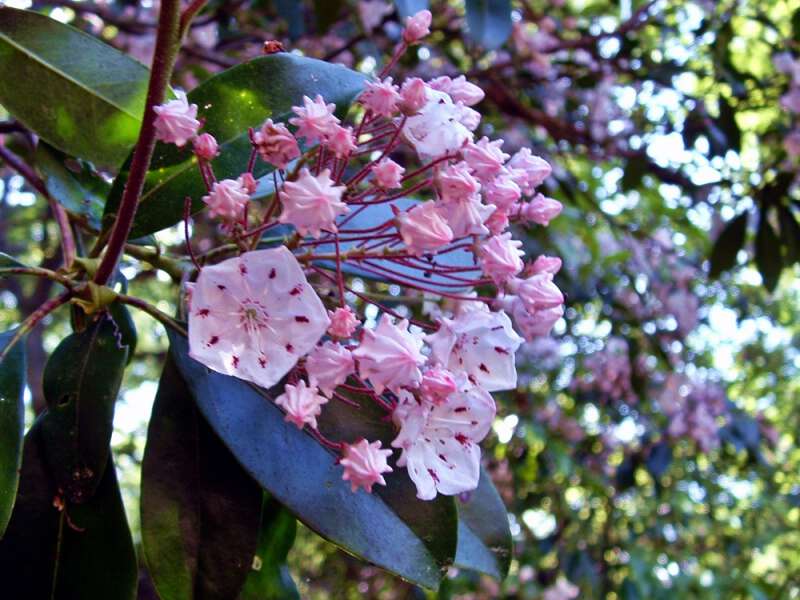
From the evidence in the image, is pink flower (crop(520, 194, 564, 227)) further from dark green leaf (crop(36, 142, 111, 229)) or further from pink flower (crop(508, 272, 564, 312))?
dark green leaf (crop(36, 142, 111, 229))

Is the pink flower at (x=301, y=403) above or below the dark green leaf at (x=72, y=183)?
above

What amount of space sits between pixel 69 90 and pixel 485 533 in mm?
657

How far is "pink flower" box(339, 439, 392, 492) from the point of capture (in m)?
0.70

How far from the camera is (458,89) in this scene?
0.86 meters

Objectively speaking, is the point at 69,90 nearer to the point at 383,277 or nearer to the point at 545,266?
the point at 383,277

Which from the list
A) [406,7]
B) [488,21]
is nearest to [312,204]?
[406,7]

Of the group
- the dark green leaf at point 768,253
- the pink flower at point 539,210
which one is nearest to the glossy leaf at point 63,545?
the pink flower at point 539,210

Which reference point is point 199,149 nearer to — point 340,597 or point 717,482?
point 340,597

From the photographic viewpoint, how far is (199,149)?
74 cm

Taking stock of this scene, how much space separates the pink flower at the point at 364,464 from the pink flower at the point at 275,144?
24 cm

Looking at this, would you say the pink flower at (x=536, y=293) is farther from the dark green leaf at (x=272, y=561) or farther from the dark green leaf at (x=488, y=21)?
the dark green leaf at (x=488, y=21)

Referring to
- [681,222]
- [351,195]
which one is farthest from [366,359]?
[681,222]

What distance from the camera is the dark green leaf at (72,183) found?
97 cm

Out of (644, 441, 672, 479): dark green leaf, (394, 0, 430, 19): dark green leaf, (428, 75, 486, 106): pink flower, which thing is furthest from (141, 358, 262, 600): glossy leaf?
(644, 441, 672, 479): dark green leaf
